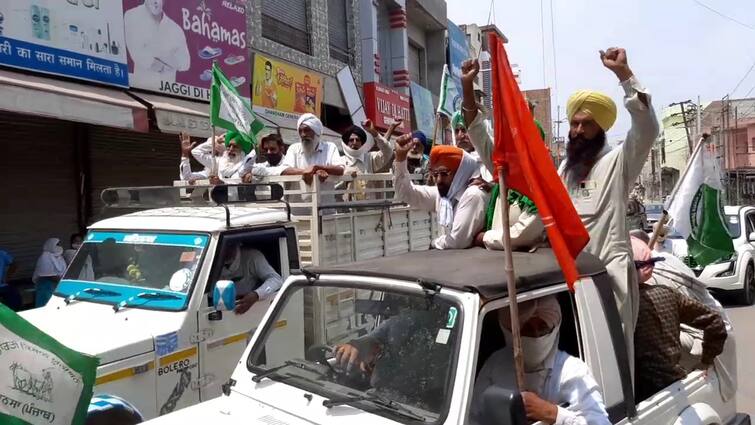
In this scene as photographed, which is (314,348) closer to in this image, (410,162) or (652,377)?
(652,377)

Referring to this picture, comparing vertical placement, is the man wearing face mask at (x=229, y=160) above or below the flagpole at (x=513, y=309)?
above

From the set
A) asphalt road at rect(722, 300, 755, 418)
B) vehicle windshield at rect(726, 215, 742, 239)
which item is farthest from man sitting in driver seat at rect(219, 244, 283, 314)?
vehicle windshield at rect(726, 215, 742, 239)

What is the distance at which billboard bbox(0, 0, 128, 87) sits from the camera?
24.4 feet

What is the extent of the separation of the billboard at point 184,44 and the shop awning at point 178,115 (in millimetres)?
215

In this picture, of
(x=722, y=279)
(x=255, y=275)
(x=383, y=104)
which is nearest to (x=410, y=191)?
(x=255, y=275)

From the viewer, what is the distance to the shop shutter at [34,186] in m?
8.63

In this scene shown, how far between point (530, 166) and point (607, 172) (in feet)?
3.54

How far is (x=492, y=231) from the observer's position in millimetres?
3314

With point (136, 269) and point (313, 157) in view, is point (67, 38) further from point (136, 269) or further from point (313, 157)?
point (136, 269)

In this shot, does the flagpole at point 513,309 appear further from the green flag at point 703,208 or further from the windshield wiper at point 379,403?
the green flag at point 703,208

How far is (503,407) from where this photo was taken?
205 cm

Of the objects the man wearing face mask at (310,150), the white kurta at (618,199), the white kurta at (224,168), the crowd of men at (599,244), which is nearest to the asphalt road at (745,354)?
the crowd of men at (599,244)

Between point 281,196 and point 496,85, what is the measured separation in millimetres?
2539

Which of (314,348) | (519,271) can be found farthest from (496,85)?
(314,348)
